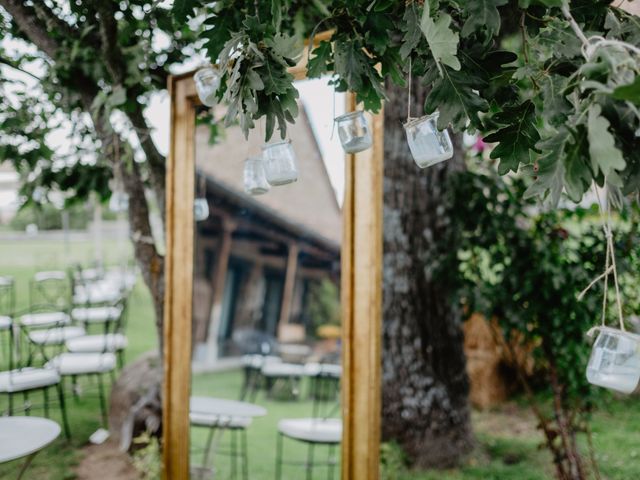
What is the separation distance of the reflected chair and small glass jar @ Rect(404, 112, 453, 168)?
2032 mm

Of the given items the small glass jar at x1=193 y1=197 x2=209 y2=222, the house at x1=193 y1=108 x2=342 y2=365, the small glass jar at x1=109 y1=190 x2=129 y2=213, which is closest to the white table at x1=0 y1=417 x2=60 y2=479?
the house at x1=193 y1=108 x2=342 y2=365

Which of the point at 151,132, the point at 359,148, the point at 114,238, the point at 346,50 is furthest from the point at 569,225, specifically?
the point at 114,238

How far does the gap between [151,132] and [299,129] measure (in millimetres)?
952

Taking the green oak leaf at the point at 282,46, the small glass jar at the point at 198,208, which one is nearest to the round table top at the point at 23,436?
the small glass jar at the point at 198,208

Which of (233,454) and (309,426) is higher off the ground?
(309,426)

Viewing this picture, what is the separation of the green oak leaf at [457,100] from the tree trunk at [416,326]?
2.24m

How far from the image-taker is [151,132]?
3.25 metres

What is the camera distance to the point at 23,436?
2529 mm

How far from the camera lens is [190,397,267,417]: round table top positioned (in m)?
3.28

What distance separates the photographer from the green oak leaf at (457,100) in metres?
1.24

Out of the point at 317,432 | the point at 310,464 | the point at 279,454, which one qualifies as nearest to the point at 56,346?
the point at 279,454

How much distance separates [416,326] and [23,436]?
2.41 m

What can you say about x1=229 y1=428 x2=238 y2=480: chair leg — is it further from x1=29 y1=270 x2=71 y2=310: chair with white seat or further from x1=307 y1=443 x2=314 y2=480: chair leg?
x1=29 y1=270 x2=71 y2=310: chair with white seat

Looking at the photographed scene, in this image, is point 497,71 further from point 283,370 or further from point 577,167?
point 283,370
